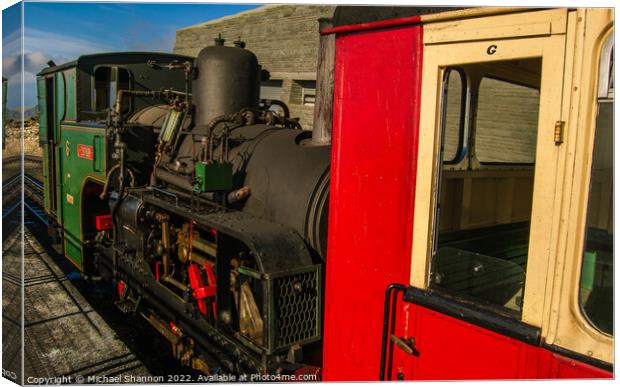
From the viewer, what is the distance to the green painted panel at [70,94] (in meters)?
6.58

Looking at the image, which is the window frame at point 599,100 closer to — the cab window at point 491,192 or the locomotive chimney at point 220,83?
the cab window at point 491,192

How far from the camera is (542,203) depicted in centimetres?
203

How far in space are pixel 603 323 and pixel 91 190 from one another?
5.83 meters

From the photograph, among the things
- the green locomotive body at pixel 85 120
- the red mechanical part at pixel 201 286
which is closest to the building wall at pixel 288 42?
the green locomotive body at pixel 85 120

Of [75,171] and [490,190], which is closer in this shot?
[490,190]

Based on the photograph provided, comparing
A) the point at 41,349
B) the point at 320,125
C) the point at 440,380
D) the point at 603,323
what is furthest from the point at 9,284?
the point at 603,323

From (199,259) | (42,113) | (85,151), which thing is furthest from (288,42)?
(199,259)

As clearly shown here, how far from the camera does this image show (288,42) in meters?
13.6

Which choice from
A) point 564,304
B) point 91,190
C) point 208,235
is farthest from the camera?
point 91,190

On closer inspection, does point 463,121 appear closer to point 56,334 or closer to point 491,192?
point 491,192

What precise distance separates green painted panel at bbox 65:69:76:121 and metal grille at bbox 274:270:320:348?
4.80 meters

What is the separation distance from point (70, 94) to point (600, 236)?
6376 millimetres

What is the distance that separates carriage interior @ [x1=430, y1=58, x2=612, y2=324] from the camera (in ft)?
8.93

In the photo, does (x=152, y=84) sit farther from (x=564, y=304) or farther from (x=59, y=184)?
(x=564, y=304)
